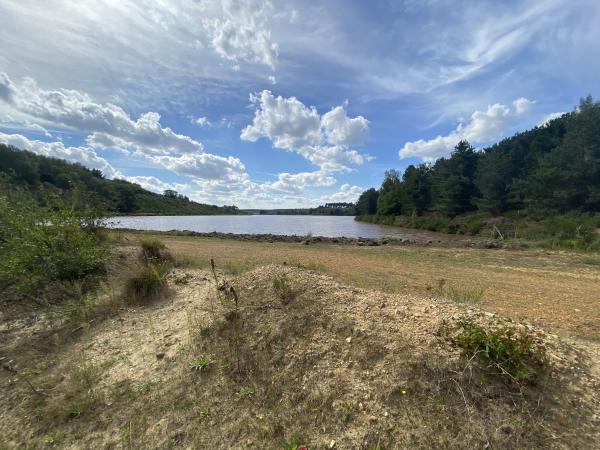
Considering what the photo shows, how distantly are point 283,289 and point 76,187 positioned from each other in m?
7.26

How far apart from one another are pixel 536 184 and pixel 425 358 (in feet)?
133

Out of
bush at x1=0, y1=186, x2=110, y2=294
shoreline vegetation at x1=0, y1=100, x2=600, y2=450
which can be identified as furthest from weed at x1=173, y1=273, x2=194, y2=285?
bush at x1=0, y1=186, x2=110, y2=294

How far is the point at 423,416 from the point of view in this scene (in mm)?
2574

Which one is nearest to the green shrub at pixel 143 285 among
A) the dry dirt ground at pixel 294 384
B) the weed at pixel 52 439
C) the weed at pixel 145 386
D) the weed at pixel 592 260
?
the dry dirt ground at pixel 294 384

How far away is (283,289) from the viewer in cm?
467

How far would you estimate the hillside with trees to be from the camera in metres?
31.0

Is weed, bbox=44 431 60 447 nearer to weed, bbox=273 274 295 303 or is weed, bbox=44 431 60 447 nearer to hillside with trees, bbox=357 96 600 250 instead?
weed, bbox=273 274 295 303

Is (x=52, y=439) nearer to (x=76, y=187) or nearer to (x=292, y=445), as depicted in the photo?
(x=292, y=445)

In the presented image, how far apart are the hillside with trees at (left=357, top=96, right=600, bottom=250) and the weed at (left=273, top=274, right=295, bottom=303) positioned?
74.7ft

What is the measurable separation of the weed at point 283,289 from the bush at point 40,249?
4.42 m

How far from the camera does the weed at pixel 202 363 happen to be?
3.47 meters

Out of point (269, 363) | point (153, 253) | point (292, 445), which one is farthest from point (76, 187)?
point (292, 445)

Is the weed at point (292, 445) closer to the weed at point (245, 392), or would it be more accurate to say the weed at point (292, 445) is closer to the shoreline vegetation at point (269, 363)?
the shoreline vegetation at point (269, 363)

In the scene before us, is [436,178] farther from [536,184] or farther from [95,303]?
[95,303]
